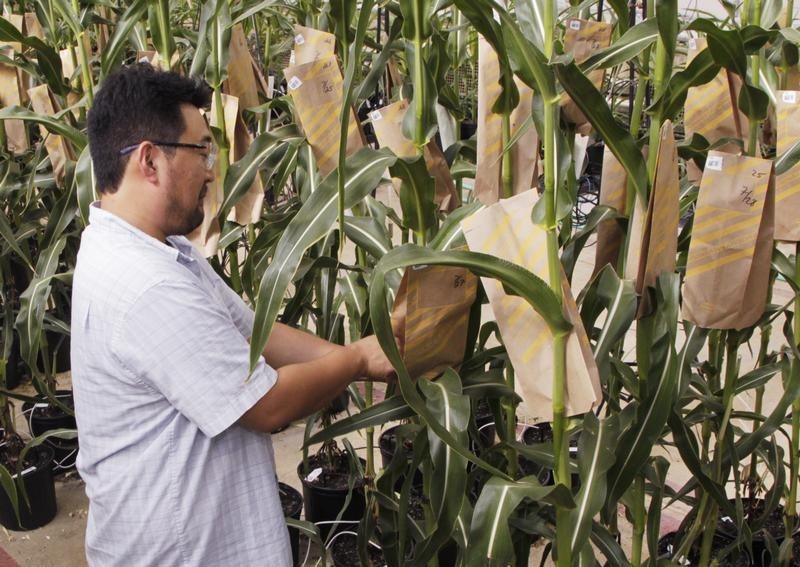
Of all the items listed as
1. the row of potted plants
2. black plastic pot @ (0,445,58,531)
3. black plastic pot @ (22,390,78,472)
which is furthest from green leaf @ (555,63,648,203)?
black plastic pot @ (22,390,78,472)

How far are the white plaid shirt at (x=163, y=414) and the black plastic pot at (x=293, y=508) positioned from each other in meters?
0.74

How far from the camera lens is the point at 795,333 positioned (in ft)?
5.50

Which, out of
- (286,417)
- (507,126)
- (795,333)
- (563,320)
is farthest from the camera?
(795,333)

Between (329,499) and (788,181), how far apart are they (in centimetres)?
136

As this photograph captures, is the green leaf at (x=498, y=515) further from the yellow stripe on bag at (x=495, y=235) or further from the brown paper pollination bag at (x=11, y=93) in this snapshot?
the brown paper pollination bag at (x=11, y=93)

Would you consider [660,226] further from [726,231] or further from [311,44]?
[311,44]

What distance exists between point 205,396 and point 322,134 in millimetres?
583

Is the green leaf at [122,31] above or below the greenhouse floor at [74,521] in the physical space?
above

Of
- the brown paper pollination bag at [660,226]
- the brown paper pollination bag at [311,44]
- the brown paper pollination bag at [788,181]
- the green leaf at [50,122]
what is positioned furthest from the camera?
the green leaf at [50,122]

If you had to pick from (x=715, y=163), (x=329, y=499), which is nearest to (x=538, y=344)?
(x=715, y=163)

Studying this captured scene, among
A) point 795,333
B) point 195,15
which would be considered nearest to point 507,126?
point 795,333

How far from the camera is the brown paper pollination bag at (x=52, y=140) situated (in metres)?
2.18

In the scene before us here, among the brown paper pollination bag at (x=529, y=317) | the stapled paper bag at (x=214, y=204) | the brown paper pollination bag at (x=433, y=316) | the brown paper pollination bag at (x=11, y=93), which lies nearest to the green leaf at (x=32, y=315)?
the stapled paper bag at (x=214, y=204)

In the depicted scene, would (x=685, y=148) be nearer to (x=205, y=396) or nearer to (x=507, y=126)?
(x=507, y=126)
